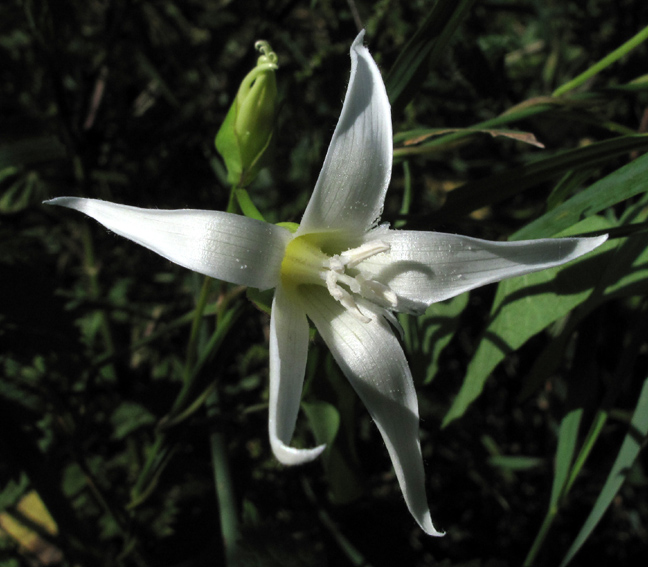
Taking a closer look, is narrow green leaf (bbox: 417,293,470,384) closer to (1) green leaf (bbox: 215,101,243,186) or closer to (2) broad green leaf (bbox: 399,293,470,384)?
(2) broad green leaf (bbox: 399,293,470,384)

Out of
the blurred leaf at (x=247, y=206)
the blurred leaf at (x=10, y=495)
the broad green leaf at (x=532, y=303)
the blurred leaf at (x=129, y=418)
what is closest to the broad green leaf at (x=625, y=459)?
the broad green leaf at (x=532, y=303)

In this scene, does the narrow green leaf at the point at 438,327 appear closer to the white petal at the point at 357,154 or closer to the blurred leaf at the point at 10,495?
the white petal at the point at 357,154

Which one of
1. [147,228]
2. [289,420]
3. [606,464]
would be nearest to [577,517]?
[606,464]

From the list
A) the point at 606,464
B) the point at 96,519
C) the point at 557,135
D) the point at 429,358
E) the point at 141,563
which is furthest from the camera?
the point at 557,135

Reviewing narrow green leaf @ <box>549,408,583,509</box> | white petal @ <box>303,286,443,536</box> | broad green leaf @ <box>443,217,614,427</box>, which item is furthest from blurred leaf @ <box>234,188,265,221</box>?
narrow green leaf @ <box>549,408,583,509</box>

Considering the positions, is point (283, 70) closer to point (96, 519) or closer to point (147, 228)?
point (147, 228)

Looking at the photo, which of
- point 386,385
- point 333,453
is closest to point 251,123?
point 386,385

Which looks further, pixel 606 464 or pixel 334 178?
pixel 606 464
